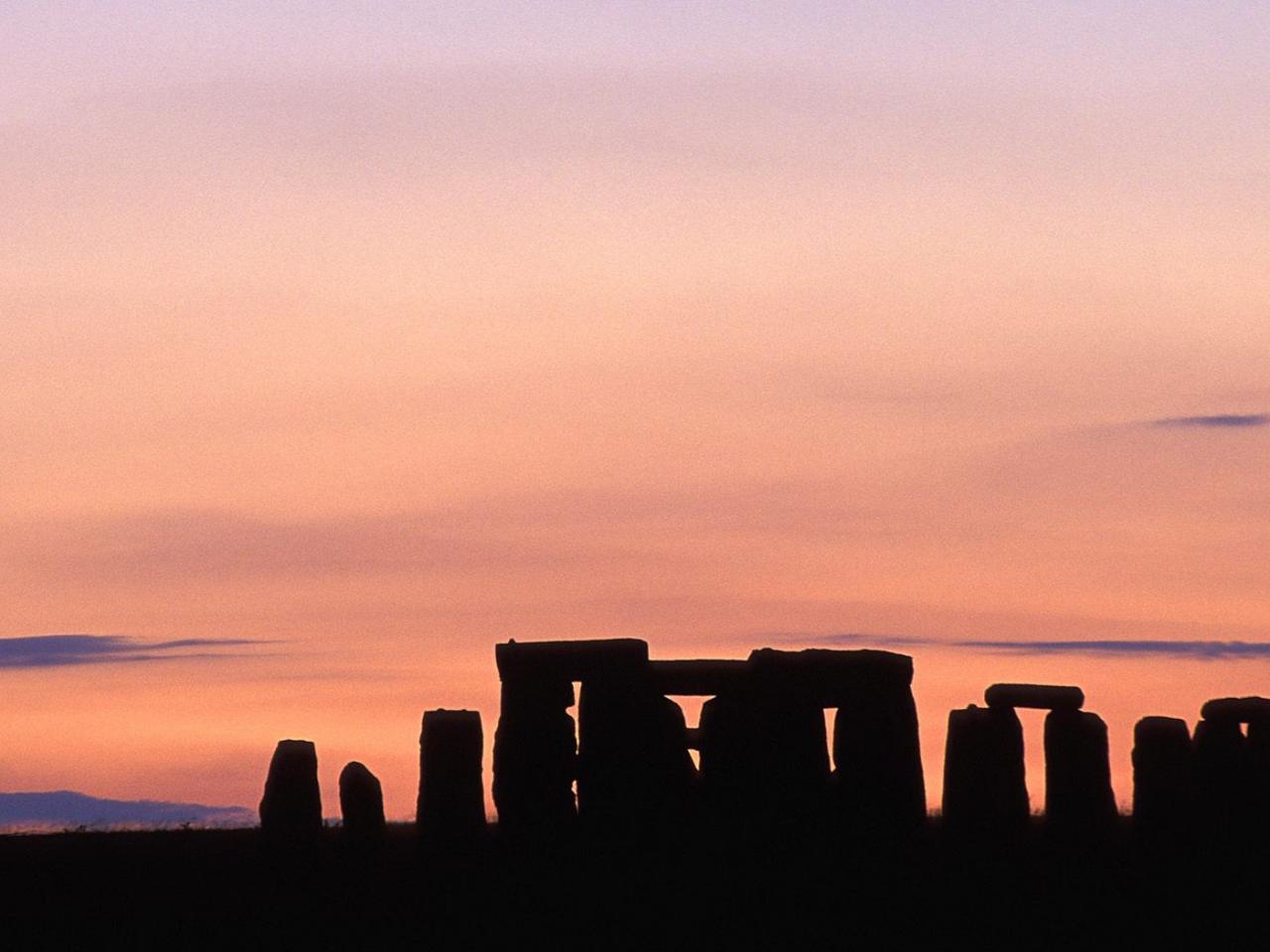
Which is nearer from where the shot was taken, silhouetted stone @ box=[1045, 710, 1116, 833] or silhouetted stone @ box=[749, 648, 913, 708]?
silhouetted stone @ box=[749, 648, 913, 708]

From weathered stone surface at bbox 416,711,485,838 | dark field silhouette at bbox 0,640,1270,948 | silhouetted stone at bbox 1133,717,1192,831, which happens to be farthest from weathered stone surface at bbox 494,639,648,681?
silhouetted stone at bbox 1133,717,1192,831

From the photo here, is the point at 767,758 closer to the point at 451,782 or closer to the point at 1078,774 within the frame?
the point at 451,782

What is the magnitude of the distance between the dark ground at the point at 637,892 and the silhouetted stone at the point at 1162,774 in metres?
0.38

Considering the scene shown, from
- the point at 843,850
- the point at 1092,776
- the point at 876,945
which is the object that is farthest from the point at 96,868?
the point at 1092,776

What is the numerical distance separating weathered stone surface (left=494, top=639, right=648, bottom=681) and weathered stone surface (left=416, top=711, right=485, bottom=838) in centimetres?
74

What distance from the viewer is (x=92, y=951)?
17422 mm

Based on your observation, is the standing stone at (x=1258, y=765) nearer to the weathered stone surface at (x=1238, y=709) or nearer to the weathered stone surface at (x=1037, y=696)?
the weathered stone surface at (x=1238, y=709)

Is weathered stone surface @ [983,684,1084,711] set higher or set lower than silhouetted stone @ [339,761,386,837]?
higher

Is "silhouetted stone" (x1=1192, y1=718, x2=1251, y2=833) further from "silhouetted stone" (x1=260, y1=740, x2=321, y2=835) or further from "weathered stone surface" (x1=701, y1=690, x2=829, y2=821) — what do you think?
"silhouetted stone" (x1=260, y1=740, x2=321, y2=835)

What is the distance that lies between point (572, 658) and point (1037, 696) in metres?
5.25

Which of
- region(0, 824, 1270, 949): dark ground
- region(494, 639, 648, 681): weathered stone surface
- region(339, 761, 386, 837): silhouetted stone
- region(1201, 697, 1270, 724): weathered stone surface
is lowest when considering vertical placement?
region(0, 824, 1270, 949): dark ground

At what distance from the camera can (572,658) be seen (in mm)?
23750

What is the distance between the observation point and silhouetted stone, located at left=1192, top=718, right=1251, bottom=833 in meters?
25.3

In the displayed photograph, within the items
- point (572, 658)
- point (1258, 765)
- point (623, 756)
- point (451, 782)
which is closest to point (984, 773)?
point (1258, 765)
